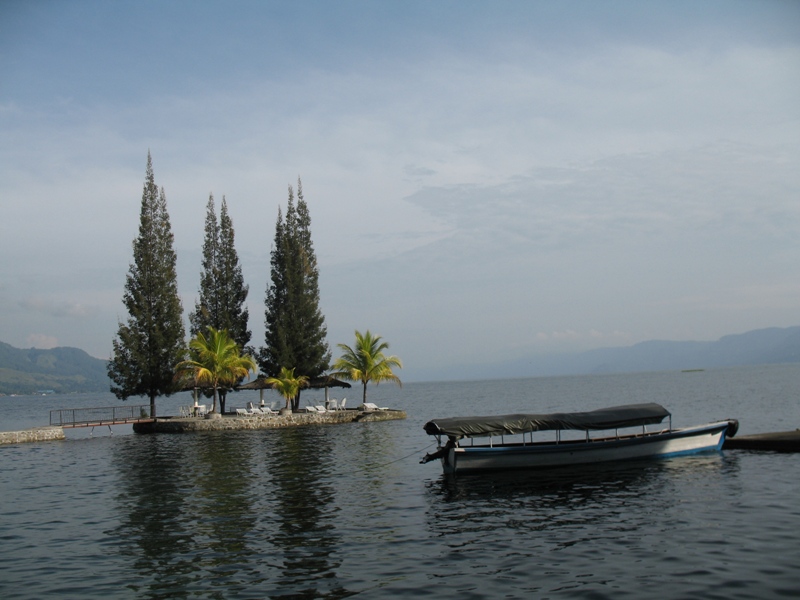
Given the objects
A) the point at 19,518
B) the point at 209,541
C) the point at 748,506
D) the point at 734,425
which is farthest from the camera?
the point at 734,425

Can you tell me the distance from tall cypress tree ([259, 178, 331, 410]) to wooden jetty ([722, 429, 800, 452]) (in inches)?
1370

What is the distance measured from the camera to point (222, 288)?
185 feet

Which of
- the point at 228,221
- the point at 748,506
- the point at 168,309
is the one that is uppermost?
the point at 228,221

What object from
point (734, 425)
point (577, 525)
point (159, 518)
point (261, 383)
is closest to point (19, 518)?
point (159, 518)

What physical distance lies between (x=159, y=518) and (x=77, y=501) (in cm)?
462

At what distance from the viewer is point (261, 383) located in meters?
52.4

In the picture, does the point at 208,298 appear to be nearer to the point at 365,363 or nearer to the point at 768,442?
the point at 365,363

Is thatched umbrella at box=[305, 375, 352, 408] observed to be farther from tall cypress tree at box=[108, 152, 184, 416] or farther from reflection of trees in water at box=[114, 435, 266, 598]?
reflection of trees in water at box=[114, 435, 266, 598]

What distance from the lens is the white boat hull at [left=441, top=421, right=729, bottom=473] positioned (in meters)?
23.8

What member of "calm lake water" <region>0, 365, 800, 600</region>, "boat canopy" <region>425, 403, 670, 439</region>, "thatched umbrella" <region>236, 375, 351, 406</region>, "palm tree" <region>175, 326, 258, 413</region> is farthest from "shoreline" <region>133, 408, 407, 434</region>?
"boat canopy" <region>425, 403, 670, 439</region>

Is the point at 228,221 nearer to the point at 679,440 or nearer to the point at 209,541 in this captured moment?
the point at 679,440

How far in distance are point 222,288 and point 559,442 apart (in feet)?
125

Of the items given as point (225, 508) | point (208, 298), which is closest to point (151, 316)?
point (208, 298)

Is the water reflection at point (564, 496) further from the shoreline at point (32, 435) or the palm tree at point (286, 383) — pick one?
the shoreline at point (32, 435)
